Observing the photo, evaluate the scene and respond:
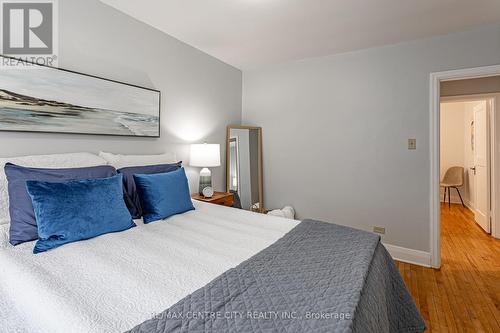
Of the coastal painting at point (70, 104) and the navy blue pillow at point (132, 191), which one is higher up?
the coastal painting at point (70, 104)

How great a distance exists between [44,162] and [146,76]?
1226 mm

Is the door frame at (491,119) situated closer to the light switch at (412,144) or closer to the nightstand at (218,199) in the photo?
the light switch at (412,144)

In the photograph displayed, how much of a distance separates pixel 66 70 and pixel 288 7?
69.7 inches

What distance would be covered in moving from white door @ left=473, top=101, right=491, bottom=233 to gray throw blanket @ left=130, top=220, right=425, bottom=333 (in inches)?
126

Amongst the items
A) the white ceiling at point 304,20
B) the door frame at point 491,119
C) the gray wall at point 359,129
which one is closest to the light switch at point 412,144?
the gray wall at point 359,129

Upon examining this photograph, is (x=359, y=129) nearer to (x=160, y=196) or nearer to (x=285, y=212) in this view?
(x=285, y=212)

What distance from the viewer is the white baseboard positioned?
2711 millimetres

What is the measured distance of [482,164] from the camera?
12.8 feet

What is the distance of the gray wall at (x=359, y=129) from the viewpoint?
2.68 meters

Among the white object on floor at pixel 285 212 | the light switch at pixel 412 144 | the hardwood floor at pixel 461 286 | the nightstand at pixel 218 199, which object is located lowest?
the hardwood floor at pixel 461 286

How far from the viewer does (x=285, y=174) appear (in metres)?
3.54

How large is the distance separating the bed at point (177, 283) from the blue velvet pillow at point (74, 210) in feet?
0.20

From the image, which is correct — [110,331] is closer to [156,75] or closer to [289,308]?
[289,308]

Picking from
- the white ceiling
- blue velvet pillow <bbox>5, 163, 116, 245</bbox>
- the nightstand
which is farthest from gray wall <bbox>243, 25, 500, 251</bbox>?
blue velvet pillow <bbox>5, 163, 116, 245</bbox>
